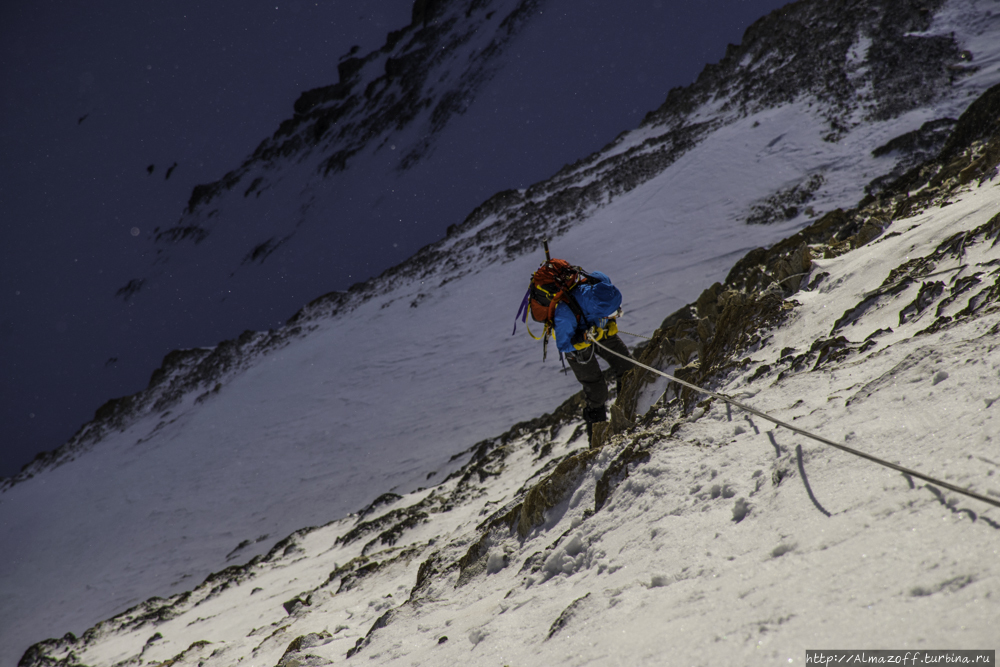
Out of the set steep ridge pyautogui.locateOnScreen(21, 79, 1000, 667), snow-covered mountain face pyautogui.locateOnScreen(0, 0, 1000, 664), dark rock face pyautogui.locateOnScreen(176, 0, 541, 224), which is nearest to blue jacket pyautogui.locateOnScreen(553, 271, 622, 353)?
steep ridge pyautogui.locateOnScreen(21, 79, 1000, 667)

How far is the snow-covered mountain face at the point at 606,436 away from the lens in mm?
2031

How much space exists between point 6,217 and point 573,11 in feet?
232

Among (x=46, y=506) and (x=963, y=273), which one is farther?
(x=46, y=506)

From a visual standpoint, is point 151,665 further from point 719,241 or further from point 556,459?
point 719,241

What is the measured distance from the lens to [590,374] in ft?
17.3

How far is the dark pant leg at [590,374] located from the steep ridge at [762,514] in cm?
57

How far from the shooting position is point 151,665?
19.1ft

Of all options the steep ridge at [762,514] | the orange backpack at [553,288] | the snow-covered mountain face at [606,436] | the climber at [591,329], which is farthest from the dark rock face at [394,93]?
the steep ridge at [762,514]

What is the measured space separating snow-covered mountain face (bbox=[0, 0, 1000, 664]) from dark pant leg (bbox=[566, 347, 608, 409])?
2.04 ft

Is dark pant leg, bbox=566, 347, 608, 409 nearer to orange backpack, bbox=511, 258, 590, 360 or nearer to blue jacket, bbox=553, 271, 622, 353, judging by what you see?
blue jacket, bbox=553, 271, 622, 353

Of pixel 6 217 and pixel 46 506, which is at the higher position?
pixel 6 217

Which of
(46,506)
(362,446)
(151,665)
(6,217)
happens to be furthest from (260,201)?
(151,665)

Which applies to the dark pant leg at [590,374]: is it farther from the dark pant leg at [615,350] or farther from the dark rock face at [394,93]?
the dark rock face at [394,93]

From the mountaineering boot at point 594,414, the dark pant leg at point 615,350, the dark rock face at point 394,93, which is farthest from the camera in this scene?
the dark rock face at point 394,93
